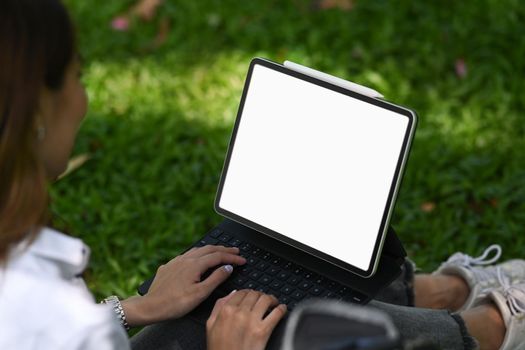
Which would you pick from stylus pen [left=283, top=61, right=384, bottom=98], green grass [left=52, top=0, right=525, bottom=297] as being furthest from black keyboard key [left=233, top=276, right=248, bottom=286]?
green grass [left=52, top=0, right=525, bottom=297]

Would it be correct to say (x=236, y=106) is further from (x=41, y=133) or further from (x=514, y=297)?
(x=41, y=133)

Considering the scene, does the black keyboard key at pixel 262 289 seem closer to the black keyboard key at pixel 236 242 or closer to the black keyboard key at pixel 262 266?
the black keyboard key at pixel 262 266

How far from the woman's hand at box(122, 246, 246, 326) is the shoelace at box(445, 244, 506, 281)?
0.88m

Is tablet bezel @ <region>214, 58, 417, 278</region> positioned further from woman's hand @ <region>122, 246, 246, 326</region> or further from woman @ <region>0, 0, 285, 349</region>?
woman @ <region>0, 0, 285, 349</region>

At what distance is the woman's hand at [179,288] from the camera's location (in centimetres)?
201

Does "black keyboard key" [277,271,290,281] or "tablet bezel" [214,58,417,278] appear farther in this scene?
"black keyboard key" [277,271,290,281]

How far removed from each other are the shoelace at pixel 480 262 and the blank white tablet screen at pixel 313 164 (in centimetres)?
67

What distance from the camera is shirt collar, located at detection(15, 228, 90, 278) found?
1501 mm

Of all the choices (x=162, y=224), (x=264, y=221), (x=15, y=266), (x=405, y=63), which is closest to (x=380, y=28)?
(x=405, y=63)

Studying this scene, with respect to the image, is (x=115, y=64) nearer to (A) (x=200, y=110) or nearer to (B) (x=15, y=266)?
(A) (x=200, y=110)

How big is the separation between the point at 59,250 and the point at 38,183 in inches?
4.7

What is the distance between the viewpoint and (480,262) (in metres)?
2.73

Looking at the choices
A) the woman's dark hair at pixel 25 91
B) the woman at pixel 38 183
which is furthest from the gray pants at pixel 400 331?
the woman's dark hair at pixel 25 91

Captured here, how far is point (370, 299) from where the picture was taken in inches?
81.1
